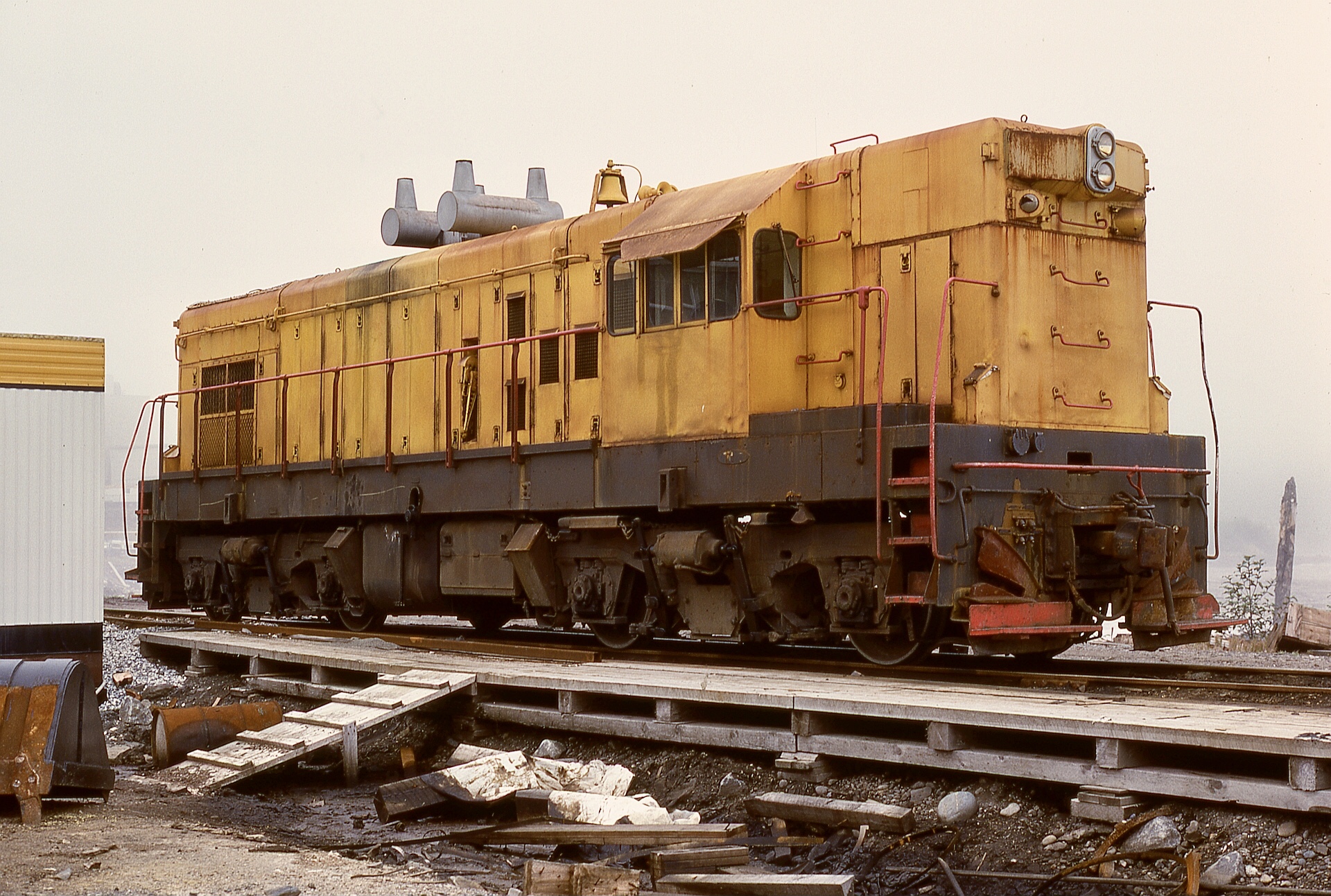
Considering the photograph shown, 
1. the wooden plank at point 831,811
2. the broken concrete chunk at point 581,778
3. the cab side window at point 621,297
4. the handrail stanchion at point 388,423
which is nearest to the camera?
the wooden plank at point 831,811

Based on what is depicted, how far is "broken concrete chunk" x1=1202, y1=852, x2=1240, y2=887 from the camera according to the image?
19.0 feet

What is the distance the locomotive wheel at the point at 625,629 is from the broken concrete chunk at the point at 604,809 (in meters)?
3.49

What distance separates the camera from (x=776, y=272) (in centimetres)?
1026

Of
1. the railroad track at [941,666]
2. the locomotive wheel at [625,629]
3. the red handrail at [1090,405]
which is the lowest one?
the railroad track at [941,666]

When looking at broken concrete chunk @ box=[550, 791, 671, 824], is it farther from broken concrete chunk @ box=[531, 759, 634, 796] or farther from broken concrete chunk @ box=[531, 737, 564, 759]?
broken concrete chunk @ box=[531, 737, 564, 759]

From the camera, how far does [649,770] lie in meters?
8.76

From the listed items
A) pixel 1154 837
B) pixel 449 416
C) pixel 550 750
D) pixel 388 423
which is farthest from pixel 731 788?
pixel 388 423

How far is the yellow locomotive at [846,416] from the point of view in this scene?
9.27 meters

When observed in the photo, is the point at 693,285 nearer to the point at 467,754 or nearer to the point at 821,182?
the point at 821,182

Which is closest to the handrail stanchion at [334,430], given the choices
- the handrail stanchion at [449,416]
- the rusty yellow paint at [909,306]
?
the handrail stanchion at [449,416]

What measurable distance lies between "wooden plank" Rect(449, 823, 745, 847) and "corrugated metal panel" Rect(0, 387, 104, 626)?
571 cm

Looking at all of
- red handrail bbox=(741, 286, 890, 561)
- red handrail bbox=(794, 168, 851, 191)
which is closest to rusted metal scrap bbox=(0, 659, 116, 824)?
red handrail bbox=(741, 286, 890, 561)

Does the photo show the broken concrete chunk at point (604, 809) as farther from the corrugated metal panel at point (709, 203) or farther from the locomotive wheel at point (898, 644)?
the corrugated metal panel at point (709, 203)

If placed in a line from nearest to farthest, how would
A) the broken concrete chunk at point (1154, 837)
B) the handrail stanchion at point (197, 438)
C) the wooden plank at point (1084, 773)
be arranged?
the wooden plank at point (1084, 773) < the broken concrete chunk at point (1154, 837) < the handrail stanchion at point (197, 438)
